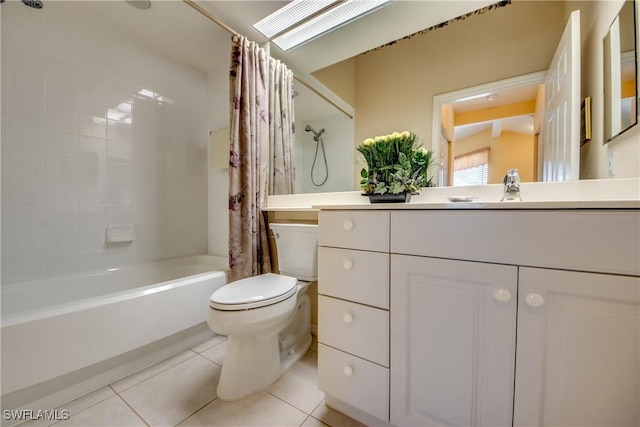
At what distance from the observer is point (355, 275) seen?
864 millimetres

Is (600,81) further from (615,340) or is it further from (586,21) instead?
(615,340)

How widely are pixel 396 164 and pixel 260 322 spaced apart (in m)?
0.90

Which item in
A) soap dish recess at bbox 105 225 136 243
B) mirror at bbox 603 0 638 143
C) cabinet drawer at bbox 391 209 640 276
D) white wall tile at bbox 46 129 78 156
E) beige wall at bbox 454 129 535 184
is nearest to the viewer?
cabinet drawer at bbox 391 209 640 276

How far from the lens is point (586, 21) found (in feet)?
3.17

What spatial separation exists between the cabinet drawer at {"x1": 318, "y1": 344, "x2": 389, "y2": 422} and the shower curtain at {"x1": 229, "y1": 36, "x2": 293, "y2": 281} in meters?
0.80

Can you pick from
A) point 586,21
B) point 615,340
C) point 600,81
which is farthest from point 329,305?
point 586,21

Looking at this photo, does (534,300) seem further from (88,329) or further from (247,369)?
(88,329)

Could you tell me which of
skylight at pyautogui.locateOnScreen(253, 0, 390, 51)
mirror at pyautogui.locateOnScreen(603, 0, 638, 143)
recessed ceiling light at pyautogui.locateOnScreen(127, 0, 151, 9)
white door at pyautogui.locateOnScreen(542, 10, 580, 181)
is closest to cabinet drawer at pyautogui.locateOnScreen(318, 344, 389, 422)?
white door at pyautogui.locateOnScreen(542, 10, 580, 181)

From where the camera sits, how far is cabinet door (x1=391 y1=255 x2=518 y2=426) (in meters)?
0.64

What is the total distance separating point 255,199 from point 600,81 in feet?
5.59

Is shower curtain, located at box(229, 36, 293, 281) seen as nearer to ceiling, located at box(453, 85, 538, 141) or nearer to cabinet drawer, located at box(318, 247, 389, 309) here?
cabinet drawer, located at box(318, 247, 389, 309)

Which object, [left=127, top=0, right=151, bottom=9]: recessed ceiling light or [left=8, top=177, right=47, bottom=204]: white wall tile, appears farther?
[left=127, top=0, right=151, bottom=9]: recessed ceiling light

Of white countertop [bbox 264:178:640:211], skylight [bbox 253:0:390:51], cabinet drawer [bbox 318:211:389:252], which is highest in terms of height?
skylight [bbox 253:0:390:51]

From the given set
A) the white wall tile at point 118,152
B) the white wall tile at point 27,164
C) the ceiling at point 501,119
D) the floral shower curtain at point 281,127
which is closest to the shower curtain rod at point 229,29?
the floral shower curtain at point 281,127
